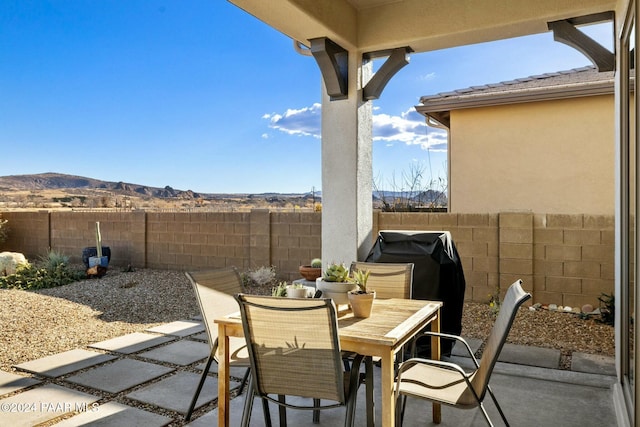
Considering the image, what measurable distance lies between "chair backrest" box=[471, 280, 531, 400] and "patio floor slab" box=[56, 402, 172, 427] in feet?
6.00

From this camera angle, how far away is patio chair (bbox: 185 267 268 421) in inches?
107

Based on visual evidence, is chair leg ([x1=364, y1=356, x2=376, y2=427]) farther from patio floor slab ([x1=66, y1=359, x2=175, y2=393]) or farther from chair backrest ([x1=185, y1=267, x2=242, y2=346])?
patio floor slab ([x1=66, y1=359, x2=175, y2=393])

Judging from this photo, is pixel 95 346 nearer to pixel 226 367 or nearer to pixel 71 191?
pixel 226 367

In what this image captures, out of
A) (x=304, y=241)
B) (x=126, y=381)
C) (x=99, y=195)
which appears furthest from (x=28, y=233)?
(x=126, y=381)

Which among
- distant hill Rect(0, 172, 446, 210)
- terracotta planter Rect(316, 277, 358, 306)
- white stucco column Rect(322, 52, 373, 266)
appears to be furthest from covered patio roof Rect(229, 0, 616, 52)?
distant hill Rect(0, 172, 446, 210)

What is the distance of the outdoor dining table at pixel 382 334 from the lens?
1988 mm

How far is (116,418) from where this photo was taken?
2777 mm

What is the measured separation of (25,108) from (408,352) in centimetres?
1548

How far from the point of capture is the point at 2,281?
7.57 metres

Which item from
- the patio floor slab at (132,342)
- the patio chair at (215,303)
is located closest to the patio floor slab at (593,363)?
the patio chair at (215,303)

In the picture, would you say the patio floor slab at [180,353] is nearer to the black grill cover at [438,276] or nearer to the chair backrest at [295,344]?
the black grill cover at [438,276]

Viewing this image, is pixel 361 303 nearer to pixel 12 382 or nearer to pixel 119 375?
pixel 119 375

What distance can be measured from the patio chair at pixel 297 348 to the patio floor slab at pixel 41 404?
1.64 meters

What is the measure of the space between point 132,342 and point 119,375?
0.93 m
